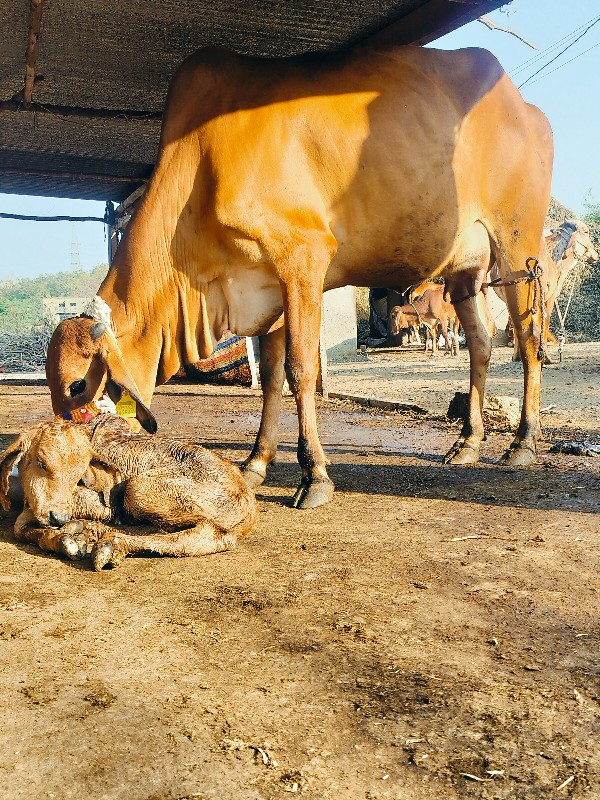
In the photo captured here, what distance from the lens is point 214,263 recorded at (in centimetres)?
532

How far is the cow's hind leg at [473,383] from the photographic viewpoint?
642cm

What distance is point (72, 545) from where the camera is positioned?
3.64 metres

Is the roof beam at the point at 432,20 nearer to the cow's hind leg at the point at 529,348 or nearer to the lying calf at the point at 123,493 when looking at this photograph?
the cow's hind leg at the point at 529,348

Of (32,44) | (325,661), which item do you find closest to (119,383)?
(325,661)

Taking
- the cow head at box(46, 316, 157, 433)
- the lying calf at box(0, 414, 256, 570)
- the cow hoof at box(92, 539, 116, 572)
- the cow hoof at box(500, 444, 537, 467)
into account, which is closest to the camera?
the cow hoof at box(92, 539, 116, 572)

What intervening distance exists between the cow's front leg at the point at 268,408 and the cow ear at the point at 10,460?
1721 millimetres

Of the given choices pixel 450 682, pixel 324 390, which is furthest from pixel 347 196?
pixel 324 390

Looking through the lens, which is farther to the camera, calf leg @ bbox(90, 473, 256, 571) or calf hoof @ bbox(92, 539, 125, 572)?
calf leg @ bbox(90, 473, 256, 571)

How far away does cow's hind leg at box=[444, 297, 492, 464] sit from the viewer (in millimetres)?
6422

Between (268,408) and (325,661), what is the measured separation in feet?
10.9

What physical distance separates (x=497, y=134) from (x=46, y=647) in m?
5.04

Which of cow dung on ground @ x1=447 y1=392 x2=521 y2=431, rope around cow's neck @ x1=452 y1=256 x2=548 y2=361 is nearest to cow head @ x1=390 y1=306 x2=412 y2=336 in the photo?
cow dung on ground @ x1=447 y1=392 x2=521 y2=431

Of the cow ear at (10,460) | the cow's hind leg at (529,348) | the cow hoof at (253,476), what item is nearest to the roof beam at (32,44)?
the cow ear at (10,460)

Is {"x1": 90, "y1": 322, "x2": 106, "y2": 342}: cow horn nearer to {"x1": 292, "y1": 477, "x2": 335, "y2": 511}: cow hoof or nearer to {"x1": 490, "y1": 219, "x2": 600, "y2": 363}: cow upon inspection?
{"x1": 292, "y1": 477, "x2": 335, "y2": 511}: cow hoof
